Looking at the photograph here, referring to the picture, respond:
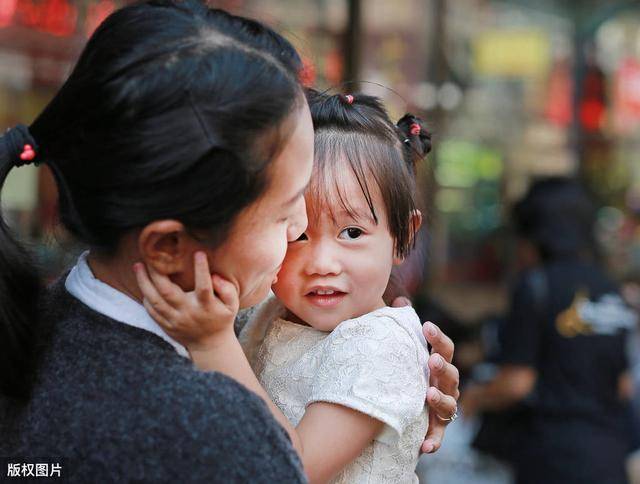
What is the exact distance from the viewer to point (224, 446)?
116 centimetres

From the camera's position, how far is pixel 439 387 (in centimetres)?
167

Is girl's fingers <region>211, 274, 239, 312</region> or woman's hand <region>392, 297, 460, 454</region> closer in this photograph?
girl's fingers <region>211, 274, 239, 312</region>

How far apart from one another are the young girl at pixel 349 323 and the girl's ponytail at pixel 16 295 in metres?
0.27

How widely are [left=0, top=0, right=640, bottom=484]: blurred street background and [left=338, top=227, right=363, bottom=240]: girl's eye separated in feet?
8.25

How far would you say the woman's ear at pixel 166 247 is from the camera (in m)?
1.20

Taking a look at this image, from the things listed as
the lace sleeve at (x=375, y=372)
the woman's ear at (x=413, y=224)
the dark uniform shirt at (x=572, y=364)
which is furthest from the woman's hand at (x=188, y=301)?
the dark uniform shirt at (x=572, y=364)

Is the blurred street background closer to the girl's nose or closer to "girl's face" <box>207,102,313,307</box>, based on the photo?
the girl's nose

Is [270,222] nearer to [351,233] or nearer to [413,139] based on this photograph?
[351,233]

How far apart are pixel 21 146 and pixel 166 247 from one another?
0.26 metres

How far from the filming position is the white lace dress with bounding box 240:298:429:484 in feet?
4.86

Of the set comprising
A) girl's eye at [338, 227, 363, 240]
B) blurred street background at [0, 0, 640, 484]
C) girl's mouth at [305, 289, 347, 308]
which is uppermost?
girl's eye at [338, 227, 363, 240]

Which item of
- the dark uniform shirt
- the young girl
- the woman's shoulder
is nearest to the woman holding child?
the woman's shoulder

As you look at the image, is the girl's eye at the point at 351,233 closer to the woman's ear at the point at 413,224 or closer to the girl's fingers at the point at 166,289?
the woman's ear at the point at 413,224

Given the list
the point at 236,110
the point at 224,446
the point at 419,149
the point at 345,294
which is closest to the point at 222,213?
the point at 236,110
